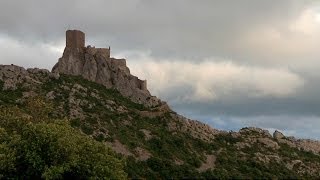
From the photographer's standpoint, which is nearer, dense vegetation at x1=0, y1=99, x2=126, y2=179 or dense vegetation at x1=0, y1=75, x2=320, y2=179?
dense vegetation at x1=0, y1=99, x2=126, y2=179

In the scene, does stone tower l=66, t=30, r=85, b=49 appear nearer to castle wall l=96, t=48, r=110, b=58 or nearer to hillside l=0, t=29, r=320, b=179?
hillside l=0, t=29, r=320, b=179

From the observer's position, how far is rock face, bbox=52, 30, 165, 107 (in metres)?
158

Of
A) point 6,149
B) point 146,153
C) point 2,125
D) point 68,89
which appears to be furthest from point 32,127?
point 68,89

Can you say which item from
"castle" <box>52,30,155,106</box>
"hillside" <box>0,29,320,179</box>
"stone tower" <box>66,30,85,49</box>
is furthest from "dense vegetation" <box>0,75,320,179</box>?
"stone tower" <box>66,30,85,49</box>

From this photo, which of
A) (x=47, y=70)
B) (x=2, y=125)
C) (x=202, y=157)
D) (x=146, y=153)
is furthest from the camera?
(x=47, y=70)

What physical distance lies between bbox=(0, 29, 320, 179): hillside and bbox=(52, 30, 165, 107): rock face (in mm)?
293

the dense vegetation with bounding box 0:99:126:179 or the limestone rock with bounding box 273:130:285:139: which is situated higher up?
the limestone rock with bounding box 273:130:285:139

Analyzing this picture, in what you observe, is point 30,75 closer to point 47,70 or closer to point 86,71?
point 47,70

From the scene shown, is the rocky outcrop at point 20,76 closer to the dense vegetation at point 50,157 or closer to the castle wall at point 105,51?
the castle wall at point 105,51

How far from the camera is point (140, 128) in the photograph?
14175 cm

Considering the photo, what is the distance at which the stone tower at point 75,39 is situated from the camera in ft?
520

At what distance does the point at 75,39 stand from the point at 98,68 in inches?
432

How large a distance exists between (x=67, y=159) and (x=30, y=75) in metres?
93.8

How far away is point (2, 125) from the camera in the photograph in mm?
71125
